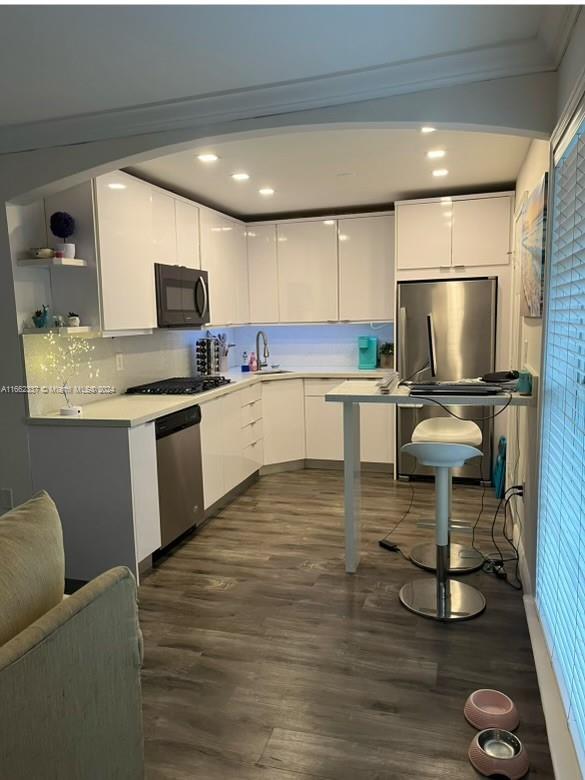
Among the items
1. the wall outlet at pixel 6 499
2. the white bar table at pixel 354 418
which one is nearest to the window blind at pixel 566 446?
the white bar table at pixel 354 418

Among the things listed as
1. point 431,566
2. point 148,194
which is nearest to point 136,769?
point 431,566

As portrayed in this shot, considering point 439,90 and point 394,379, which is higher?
point 439,90

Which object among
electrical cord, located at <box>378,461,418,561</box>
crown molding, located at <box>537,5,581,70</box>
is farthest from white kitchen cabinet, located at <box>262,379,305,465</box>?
crown molding, located at <box>537,5,581,70</box>

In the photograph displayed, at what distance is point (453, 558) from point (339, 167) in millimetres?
2624

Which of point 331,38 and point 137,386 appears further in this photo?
point 137,386

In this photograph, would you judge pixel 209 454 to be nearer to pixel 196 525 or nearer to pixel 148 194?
pixel 196 525

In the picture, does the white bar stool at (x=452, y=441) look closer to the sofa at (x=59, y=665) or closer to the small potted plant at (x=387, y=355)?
the sofa at (x=59, y=665)

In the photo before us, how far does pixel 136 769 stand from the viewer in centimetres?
158

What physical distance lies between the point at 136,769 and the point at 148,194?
3.23 m

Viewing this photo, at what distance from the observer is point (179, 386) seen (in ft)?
13.2

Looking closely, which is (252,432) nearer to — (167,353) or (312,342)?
(167,353)

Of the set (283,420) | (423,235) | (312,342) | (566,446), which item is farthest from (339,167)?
(566,446)

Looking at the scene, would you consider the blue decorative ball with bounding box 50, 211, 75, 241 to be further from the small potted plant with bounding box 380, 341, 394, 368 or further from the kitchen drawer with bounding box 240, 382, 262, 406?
the small potted plant with bounding box 380, 341, 394, 368

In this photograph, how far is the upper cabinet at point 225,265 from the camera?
4.65 meters
